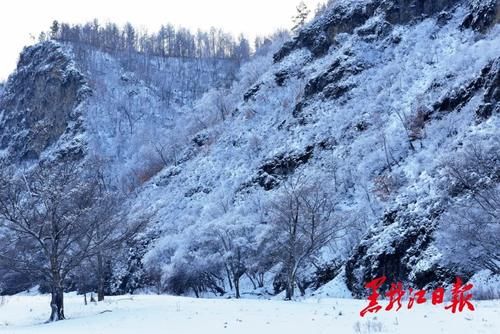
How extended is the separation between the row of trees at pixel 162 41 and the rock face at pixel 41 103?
22.7 meters

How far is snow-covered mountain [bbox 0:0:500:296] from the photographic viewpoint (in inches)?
1259

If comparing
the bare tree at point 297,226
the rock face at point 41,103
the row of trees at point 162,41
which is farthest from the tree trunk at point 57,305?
the row of trees at point 162,41

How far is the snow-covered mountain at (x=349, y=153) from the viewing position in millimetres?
31969

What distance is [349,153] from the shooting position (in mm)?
52281

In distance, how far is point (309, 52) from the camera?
7919 centimetres

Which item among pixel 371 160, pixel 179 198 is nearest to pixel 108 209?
pixel 371 160

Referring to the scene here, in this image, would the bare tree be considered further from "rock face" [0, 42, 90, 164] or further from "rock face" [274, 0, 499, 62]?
"rock face" [0, 42, 90, 164]

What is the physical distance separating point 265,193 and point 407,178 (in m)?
18.1

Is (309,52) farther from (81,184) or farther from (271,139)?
(81,184)

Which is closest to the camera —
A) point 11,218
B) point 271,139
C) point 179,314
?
point 179,314

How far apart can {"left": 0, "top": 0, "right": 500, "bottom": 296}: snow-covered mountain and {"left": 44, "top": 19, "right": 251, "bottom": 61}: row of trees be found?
50.9 metres

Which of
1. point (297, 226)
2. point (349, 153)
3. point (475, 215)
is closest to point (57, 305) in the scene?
point (297, 226)

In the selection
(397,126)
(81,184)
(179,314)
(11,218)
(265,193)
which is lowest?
A: (179,314)

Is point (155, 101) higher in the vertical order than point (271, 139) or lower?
higher
